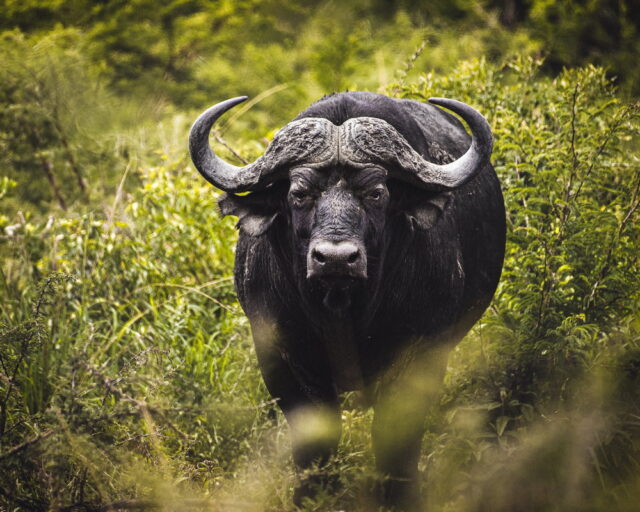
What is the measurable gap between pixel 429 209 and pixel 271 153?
75cm

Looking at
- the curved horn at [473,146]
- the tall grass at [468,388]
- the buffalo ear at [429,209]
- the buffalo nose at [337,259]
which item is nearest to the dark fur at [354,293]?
the buffalo ear at [429,209]

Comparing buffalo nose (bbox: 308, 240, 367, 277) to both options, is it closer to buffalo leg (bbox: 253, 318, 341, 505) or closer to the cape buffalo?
the cape buffalo

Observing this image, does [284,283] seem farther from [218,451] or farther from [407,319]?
[218,451]

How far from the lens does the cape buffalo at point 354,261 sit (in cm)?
329

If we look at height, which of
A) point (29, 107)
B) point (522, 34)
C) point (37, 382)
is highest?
point (29, 107)

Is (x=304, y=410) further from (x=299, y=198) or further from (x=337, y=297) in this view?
(x=299, y=198)

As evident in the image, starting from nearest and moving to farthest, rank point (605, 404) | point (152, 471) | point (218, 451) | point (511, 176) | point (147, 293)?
point (152, 471), point (605, 404), point (218, 451), point (511, 176), point (147, 293)

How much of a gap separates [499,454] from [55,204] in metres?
4.81

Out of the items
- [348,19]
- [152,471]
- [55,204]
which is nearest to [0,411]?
[152,471]

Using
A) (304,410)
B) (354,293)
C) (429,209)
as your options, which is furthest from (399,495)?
(429,209)

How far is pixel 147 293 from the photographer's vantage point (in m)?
5.61

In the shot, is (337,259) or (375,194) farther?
(375,194)

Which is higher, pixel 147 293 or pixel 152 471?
pixel 152 471

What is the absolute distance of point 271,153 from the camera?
3387 mm
